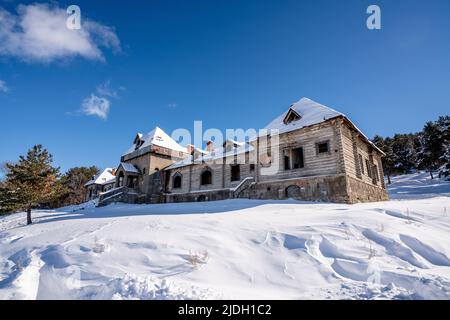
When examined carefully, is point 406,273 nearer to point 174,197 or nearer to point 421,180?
point 174,197

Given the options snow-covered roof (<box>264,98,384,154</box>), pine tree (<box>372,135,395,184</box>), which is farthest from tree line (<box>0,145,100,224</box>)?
pine tree (<box>372,135,395,184</box>)

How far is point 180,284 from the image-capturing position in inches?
135

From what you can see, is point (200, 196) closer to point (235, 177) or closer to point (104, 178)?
point (235, 177)

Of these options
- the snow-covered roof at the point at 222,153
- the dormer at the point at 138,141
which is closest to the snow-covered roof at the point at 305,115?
the snow-covered roof at the point at 222,153

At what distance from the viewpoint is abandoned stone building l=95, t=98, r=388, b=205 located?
14656 mm

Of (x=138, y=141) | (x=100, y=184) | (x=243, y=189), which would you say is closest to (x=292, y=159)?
(x=243, y=189)

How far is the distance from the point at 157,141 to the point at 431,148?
37.6m

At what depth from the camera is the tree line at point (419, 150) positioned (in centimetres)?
3052

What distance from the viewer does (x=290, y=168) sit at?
1645 cm

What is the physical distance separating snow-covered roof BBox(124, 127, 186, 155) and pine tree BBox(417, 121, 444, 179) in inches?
1311

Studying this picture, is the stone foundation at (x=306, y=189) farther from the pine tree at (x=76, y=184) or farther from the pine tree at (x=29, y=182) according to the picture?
the pine tree at (x=76, y=184)
